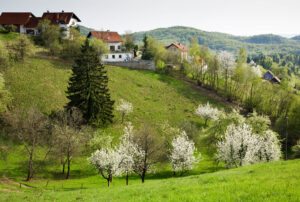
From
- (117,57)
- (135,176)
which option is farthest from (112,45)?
(135,176)

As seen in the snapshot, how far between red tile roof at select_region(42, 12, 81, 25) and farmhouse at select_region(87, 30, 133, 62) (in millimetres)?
11008

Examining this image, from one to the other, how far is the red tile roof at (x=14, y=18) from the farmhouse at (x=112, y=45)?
88.6 feet

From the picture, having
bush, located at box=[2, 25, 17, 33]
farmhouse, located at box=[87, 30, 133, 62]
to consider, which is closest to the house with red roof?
bush, located at box=[2, 25, 17, 33]

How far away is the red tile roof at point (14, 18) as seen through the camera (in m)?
88.1

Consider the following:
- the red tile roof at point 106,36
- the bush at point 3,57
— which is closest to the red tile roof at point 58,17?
the red tile roof at point 106,36

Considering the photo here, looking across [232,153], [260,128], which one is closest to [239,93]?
[260,128]

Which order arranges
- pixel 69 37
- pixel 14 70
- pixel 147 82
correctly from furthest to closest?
pixel 69 37
pixel 147 82
pixel 14 70

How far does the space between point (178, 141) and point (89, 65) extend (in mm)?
26339

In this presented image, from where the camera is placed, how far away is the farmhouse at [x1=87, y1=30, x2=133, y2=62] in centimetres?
8305

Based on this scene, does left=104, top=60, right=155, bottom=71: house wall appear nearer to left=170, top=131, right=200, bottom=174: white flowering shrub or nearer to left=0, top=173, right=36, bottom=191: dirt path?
left=170, top=131, right=200, bottom=174: white flowering shrub

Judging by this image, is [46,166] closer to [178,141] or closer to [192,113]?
[178,141]

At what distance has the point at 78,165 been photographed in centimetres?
3828

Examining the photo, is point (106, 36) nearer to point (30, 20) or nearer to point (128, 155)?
point (30, 20)

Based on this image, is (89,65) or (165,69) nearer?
(89,65)
